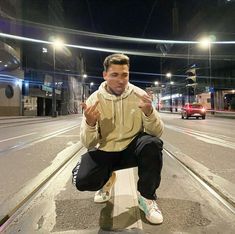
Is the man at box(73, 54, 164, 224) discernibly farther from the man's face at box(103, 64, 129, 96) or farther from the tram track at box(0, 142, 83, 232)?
the tram track at box(0, 142, 83, 232)

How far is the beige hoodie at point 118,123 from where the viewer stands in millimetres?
4297

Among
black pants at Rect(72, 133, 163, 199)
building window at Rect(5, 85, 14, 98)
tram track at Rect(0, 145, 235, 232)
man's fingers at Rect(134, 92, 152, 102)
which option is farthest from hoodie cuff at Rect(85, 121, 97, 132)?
building window at Rect(5, 85, 14, 98)

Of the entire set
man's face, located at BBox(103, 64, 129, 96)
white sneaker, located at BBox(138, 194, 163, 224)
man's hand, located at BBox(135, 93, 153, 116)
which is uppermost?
man's face, located at BBox(103, 64, 129, 96)

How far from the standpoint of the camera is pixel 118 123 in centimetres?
433

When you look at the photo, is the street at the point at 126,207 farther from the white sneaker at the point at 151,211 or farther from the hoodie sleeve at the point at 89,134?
the hoodie sleeve at the point at 89,134

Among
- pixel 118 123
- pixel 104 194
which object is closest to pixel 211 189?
pixel 104 194

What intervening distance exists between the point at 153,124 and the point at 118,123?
0.38 meters

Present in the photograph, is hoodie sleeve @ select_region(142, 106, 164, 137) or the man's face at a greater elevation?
the man's face

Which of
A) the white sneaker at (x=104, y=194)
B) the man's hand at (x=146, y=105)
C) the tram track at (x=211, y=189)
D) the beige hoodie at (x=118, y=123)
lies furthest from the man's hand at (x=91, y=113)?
the tram track at (x=211, y=189)

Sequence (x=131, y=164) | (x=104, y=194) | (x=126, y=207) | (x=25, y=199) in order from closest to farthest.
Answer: (x=131, y=164)
(x=126, y=207)
(x=104, y=194)
(x=25, y=199)

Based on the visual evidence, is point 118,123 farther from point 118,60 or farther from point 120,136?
point 118,60

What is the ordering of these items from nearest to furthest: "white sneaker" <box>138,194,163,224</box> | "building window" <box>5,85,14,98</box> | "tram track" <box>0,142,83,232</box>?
"white sneaker" <box>138,194,163,224</box>, "tram track" <box>0,142,83,232</box>, "building window" <box>5,85,14,98</box>

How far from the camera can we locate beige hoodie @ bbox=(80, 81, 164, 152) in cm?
430

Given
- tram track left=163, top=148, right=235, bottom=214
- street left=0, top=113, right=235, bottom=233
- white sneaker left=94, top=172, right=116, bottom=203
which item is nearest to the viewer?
street left=0, top=113, right=235, bottom=233
